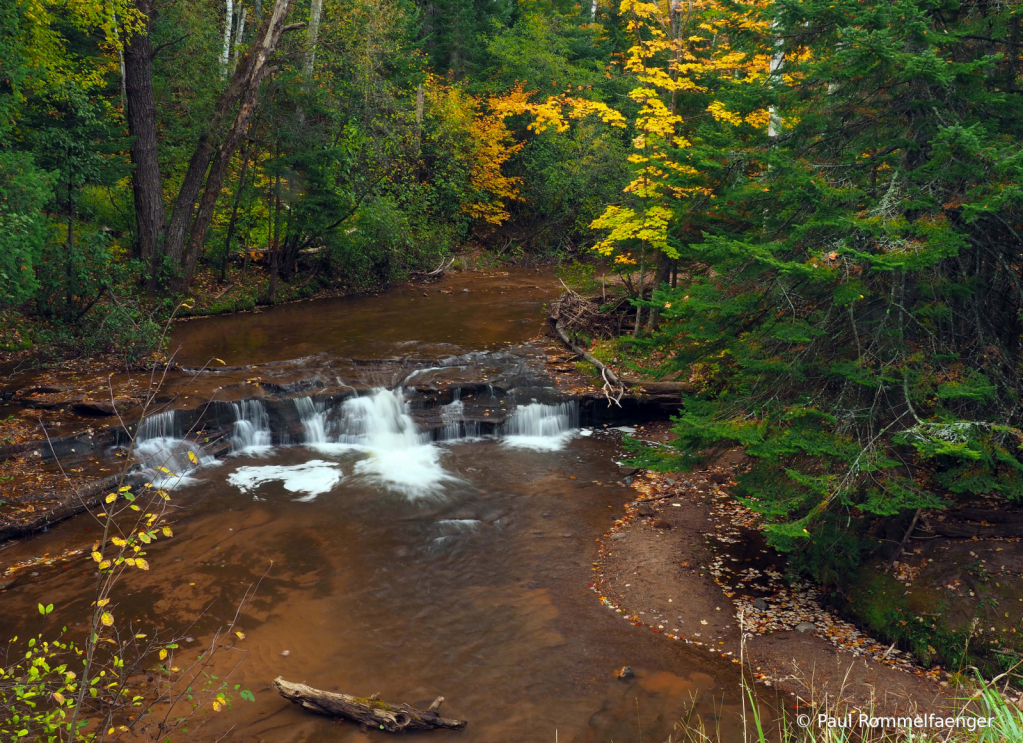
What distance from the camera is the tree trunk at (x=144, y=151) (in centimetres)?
1686

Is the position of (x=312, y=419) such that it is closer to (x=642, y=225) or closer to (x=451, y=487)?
(x=451, y=487)

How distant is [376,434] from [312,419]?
1264 millimetres

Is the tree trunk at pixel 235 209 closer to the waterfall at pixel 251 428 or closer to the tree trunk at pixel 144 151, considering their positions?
the tree trunk at pixel 144 151

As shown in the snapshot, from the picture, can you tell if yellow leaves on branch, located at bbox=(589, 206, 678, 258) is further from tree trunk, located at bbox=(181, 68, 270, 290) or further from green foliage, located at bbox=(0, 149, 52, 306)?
tree trunk, located at bbox=(181, 68, 270, 290)

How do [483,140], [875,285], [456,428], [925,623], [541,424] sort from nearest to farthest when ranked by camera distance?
[925,623], [875,285], [456,428], [541,424], [483,140]

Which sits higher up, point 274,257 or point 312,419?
point 274,257

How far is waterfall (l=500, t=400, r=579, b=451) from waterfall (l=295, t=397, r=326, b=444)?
349 centimetres

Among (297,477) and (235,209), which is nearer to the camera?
(297,477)

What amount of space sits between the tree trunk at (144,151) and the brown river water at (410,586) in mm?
8463

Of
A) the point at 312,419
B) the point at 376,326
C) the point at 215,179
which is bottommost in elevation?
the point at 312,419

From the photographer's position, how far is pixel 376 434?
519 inches

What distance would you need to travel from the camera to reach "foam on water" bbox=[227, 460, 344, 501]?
10.9m

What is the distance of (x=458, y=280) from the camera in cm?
2595

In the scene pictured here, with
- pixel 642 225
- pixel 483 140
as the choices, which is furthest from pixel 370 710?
pixel 483 140
